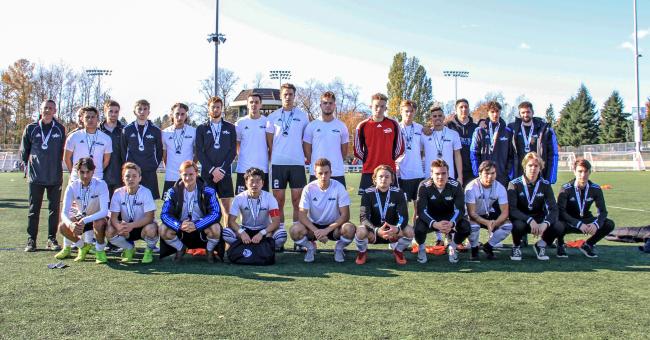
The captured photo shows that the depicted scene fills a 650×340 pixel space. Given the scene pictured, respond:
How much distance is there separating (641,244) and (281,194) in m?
4.92

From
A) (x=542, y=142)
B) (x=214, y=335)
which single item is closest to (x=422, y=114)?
(x=542, y=142)

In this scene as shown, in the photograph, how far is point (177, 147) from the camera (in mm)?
6910

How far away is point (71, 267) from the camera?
5.52 meters

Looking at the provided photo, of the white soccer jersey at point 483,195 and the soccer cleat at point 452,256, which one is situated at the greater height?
the white soccer jersey at point 483,195

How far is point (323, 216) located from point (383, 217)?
71 centimetres

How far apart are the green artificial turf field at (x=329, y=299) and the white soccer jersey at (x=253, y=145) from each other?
147cm

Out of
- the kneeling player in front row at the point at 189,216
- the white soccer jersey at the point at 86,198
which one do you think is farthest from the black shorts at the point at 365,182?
the white soccer jersey at the point at 86,198

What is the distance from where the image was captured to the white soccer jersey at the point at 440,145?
6.99 m

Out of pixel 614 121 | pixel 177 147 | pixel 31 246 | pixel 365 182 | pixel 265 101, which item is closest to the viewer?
pixel 31 246

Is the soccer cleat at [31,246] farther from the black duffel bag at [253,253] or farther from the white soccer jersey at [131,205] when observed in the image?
the black duffel bag at [253,253]

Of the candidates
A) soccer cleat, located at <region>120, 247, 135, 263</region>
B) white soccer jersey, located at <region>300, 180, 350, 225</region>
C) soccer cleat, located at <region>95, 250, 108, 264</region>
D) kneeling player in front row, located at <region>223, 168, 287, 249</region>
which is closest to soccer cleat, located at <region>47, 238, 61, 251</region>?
soccer cleat, located at <region>95, 250, 108, 264</region>

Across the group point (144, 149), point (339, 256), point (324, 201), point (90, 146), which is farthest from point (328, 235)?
point (90, 146)

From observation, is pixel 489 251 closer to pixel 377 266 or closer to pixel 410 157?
pixel 377 266

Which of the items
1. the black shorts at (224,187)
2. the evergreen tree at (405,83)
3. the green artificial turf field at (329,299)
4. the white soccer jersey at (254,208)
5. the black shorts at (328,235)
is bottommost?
the green artificial turf field at (329,299)
